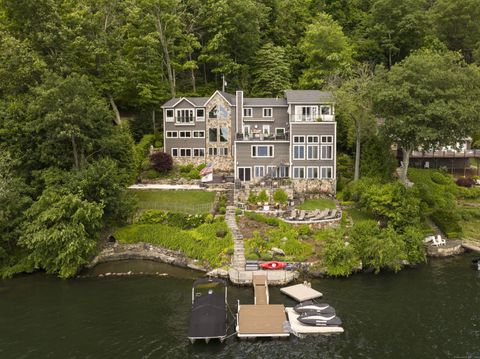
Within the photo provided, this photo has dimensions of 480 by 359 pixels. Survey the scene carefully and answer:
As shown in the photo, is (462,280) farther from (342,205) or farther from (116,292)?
(116,292)

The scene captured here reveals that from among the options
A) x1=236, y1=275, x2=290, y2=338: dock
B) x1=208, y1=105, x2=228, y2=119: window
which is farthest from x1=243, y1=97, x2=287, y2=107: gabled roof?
x1=236, y1=275, x2=290, y2=338: dock

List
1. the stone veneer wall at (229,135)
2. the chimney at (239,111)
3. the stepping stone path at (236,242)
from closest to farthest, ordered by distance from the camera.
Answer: the stepping stone path at (236,242)
the chimney at (239,111)
the stone veneer wall at (229,135)

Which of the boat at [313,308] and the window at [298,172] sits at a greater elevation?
the window at [298,172]

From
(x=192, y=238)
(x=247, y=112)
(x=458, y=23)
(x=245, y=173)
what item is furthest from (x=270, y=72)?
(x=458, y=23)

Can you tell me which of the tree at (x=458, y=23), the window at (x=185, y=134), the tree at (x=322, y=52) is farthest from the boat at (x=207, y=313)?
the tree at (x=458, y=23)

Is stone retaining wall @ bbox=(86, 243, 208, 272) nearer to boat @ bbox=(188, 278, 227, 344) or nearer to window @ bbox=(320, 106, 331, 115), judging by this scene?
boat @ bbox=(188, 278, 227, 344)

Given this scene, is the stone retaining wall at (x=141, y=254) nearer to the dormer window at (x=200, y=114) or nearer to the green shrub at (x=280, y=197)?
the green shrub at (x=280, y=197)
